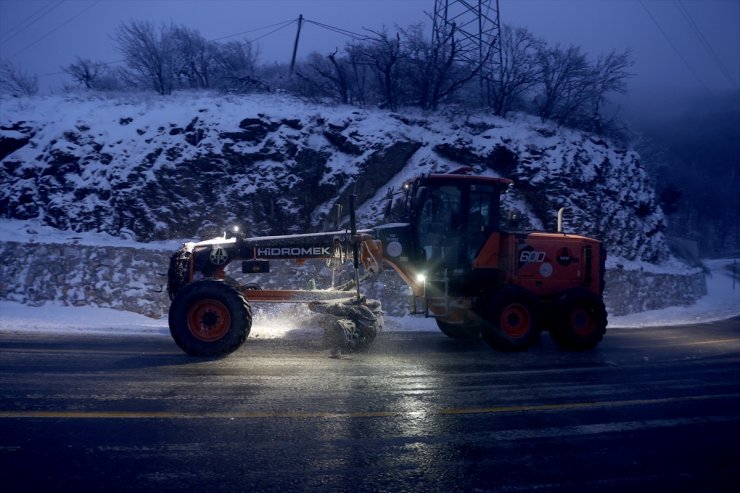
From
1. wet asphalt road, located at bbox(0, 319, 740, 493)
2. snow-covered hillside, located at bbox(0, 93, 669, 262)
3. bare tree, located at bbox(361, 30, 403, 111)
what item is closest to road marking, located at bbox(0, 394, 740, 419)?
wet asphalt road, located at bbox(0, 319, 740, 493)

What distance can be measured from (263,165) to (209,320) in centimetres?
1209

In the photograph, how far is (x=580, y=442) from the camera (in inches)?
172

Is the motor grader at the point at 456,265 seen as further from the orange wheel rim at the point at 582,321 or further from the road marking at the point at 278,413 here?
the road marking at the point at 278,413

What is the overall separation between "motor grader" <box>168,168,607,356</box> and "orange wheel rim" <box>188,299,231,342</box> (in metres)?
0.59

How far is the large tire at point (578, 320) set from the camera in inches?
360

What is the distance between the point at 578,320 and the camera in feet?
30.7

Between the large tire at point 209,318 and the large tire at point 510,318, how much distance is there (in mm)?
4102

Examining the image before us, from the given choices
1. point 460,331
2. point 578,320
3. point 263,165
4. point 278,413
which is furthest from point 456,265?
point 263,165

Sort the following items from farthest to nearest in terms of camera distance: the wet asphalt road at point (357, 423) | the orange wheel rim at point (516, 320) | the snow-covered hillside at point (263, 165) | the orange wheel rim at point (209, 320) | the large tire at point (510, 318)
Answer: the snow-covered hillside at point (263, 165), the orange wheel rim at point (516, 320), the large tire at point (510, 318), the orange wheel rim at point (209, 320), the wet asphalt road at point (357, 423)

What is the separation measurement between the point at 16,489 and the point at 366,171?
17.1m

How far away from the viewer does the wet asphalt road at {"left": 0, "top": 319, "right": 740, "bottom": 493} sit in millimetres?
3578

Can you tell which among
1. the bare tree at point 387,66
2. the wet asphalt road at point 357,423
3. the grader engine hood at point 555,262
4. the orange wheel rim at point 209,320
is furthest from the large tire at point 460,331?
the bare tree at point 387,66

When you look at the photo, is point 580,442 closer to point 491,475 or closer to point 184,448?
point 491,475

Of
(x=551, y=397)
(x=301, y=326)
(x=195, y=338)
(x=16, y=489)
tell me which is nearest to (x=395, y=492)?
(x=16, y=489)
